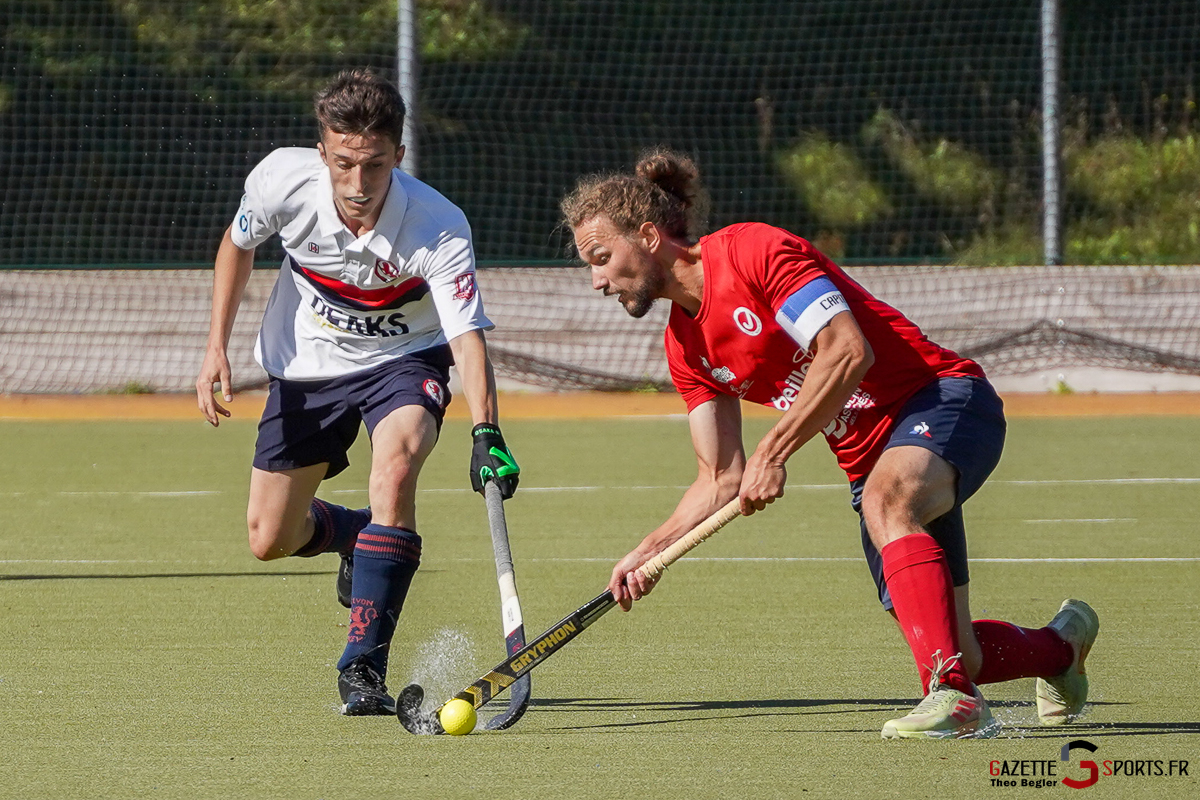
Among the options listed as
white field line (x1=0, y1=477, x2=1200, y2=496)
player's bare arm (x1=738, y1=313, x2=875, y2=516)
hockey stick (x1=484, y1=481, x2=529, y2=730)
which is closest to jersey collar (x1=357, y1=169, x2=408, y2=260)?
hockey stick (x1=484, y1=481, x2=529, y2=730)

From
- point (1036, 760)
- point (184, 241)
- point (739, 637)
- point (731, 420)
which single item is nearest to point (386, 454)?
point (731, 420)

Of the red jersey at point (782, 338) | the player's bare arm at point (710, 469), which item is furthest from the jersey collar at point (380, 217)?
the player's bare arm at point (710, 469)

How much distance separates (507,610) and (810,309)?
99cm

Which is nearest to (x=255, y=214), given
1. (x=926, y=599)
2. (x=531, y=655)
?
(x=531, y=655)

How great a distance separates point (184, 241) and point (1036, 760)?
13523 millimetres

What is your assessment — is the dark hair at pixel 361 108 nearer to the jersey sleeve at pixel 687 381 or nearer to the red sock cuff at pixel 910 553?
the jersey sleeve at pixel 687 381

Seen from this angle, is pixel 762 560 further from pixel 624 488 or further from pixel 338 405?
pixel 338 405

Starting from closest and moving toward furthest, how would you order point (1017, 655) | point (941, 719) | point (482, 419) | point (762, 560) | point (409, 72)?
point (941, 719) < point (1017, 655) < point (482, 419) < point (762, 560) < point (409, 72)

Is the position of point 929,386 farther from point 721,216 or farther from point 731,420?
point 721,216

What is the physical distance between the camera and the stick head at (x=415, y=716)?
12.7 feet

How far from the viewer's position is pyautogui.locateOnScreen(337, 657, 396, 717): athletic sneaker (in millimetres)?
4043

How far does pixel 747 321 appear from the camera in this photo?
3.85 metres

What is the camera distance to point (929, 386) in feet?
13.0

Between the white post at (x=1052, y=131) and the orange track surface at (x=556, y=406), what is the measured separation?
5.26 ft
